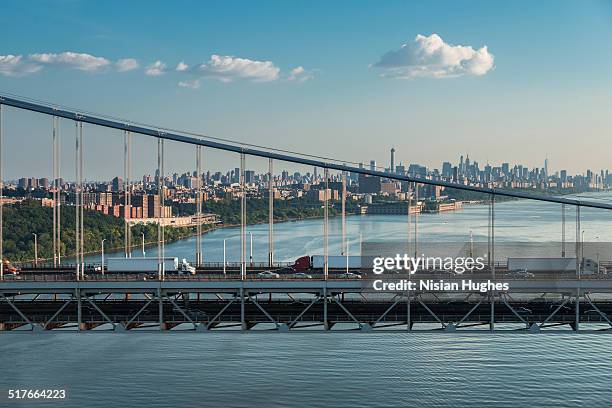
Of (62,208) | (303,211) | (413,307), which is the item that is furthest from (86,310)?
(303,211)

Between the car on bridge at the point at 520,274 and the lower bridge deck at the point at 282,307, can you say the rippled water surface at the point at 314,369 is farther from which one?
the car on bridge at the point at 520,274

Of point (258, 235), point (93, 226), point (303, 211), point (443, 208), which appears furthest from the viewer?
point (443, 208)

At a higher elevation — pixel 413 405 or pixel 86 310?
pixel 86 310

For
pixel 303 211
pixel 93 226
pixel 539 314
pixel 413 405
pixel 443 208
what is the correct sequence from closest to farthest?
pixel 413 405, pixel 539 314, pixel 93 226, pixel 303 211, pixel 443 208

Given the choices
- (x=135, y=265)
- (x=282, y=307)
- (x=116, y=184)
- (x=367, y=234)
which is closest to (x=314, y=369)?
(x=282, y=307)

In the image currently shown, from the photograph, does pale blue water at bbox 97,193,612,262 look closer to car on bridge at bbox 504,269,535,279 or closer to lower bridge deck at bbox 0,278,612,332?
car on bridge at bbox 504,269,535,279

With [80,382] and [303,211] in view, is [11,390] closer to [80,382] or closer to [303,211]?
[80,382]

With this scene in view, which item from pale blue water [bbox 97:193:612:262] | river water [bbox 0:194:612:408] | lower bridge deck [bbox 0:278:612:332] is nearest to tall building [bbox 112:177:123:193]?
pale blue water [bbox 97:193:612:262]
